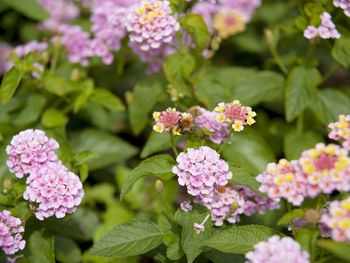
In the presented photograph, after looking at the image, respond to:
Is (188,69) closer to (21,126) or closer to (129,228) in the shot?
(129,228)

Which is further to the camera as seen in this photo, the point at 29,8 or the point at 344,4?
the point at 29,8

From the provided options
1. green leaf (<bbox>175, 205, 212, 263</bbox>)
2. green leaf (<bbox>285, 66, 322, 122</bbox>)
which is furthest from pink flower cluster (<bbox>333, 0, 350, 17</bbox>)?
green leaf (<bbox>175, 205, 212, 263</bbox>)

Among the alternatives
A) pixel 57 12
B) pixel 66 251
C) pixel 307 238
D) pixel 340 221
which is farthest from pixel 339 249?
pixel 57 12

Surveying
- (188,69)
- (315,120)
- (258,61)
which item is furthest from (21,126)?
(258,61)

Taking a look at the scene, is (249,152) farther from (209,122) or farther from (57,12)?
(57,12)

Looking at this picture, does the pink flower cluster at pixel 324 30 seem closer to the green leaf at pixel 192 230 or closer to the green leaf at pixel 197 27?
the green leaf at pixel 197 27

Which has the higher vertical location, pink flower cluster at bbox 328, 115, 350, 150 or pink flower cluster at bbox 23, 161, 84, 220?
pink flower cluster at bbox 328, 115, 350, 150

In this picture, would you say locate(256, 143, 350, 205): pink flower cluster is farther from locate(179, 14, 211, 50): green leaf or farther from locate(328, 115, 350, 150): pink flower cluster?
locate(179, 14, 211, 50): green leaf
